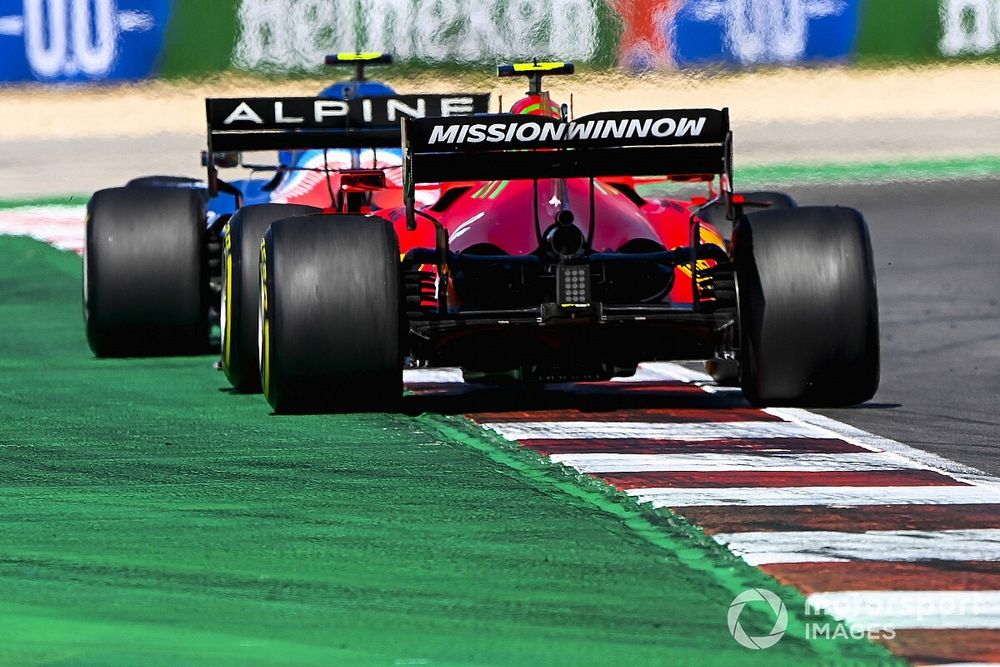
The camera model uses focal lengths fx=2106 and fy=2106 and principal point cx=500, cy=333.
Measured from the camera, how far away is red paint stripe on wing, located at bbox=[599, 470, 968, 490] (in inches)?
265

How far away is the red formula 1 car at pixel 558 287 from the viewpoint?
8.24 m

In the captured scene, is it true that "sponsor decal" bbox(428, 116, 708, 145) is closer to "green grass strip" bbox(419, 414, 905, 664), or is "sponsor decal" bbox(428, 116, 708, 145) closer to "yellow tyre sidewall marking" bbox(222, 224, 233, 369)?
"green grass strip" bbox(419, 414, 905, 664)

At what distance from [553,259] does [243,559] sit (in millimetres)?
3374

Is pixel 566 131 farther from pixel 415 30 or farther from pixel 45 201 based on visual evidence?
pixel 45 201

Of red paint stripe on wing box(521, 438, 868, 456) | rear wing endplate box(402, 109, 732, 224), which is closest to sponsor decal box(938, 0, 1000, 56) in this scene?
rear wing endplate box(402, 109, 732, 224)

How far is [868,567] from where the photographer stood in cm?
539

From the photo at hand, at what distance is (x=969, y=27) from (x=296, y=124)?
16.2m

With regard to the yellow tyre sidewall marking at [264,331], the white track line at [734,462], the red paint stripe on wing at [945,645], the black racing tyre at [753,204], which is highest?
the black racing tyre at [753,204]

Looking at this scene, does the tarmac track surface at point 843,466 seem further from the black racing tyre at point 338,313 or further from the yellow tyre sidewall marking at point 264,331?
the yellow tyre sidewall marking at point 264,331

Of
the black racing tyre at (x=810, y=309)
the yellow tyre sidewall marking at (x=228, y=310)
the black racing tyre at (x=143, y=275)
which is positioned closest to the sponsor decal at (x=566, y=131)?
the black racing tyre at (x=810, y=309)

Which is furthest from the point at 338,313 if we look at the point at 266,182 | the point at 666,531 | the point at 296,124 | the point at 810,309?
the point at 266,182

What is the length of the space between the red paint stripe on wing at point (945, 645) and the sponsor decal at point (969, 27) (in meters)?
20.2

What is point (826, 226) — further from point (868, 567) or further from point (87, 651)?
point (87, 651)

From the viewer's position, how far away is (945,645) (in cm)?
457
